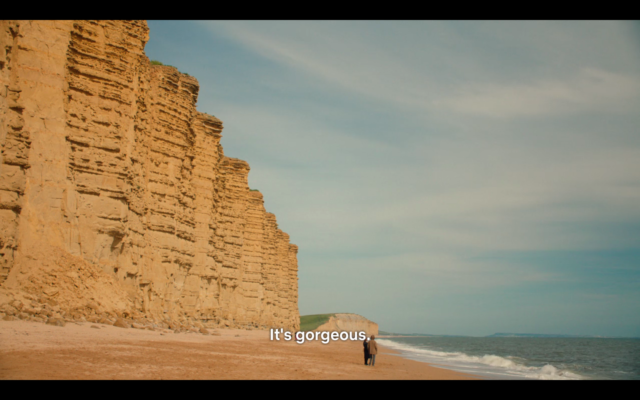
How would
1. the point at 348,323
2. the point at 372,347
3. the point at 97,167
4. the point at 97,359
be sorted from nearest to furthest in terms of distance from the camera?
the point at 97,359, the point at 372,347, the point at 97,167, the point at 348,323

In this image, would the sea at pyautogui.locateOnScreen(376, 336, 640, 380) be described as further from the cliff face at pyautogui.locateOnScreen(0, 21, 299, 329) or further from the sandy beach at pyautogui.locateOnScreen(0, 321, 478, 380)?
the cliff face at pyautogui.locateOnScreen(0, 21, 299, 329)

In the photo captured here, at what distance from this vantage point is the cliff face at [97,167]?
13.0 m

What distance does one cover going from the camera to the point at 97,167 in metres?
15.8

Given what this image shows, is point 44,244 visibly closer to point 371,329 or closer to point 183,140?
point 183,140

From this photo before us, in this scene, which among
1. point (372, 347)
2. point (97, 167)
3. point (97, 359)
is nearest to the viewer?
point (97, 359)

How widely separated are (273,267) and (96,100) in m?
36.9

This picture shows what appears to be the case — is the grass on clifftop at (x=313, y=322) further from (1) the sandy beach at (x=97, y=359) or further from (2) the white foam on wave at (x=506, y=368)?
(1) the sandy beach at (x=97, y=359)

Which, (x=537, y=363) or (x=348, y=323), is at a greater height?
(x=537, y=363)

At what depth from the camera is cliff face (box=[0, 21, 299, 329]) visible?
13.0m

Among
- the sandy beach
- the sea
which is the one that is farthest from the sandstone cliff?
the sandy beach

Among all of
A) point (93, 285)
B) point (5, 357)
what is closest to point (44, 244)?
point (93, 285)

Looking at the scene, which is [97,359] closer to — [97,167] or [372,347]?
[372,347]

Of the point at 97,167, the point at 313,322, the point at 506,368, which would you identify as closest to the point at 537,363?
the point at 506,368

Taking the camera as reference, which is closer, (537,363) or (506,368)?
(506,368)
